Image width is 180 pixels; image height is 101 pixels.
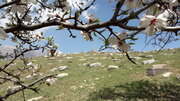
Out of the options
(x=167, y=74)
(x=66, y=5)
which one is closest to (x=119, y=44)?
(x=66, y=5)

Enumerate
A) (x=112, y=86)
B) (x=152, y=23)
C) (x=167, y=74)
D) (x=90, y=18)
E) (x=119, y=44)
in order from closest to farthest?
(x=152, y=23) → (x=119, y=44) → (x=90, y=18) → (x=112, y=86) → (x=167, y=74)

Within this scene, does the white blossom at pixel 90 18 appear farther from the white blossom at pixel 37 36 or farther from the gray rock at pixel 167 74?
the gray rock at pixel 167 74

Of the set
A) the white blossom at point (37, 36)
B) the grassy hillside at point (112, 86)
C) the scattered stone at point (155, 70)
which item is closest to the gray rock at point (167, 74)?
the grassy hillside at point (112, 86)

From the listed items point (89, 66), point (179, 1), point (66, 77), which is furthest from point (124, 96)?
point (179, 1)

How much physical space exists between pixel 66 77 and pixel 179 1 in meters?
15.2

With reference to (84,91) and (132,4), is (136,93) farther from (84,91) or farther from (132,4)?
(132,4)

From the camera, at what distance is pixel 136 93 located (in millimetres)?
11633

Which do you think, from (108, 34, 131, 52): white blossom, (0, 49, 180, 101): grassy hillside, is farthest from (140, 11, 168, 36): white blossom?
(0, 49, 180, 101): grassy hillside

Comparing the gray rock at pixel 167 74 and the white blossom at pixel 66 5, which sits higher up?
the white blossom at pixel 66 5

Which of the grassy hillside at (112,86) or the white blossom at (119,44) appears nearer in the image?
the white blossom at (119,44)

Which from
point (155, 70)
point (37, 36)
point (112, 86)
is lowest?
point (112, 86)

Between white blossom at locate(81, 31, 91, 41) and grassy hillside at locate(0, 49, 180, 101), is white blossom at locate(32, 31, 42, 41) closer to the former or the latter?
white blossom at locate(81, 31, 91, 41)

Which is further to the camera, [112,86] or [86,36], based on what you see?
[112,86]

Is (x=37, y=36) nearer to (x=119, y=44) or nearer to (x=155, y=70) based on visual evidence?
(x=119, y=44)
